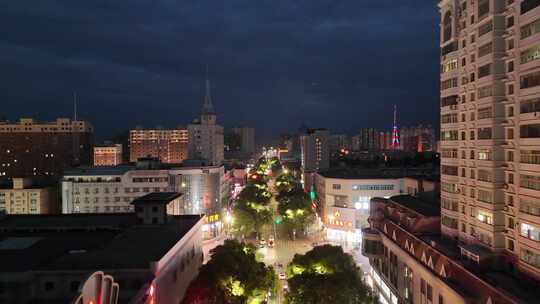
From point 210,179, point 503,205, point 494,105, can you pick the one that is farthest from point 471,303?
point 210,179

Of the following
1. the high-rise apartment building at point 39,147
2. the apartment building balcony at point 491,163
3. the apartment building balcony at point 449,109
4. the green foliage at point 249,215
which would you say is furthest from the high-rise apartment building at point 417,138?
the apartment building balcony at point 491,163

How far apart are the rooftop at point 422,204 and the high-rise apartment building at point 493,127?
3.05m

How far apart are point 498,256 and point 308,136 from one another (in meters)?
89.8

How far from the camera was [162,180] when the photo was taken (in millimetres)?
58125

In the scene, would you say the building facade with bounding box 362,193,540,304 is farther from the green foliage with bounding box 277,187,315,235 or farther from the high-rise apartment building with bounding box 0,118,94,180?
the high-rise apartment building with bounding box 0,118,94,180

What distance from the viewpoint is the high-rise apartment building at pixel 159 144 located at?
13450cm

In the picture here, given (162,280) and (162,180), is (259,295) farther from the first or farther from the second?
(162,180)

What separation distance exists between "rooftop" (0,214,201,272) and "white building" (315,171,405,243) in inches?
1011

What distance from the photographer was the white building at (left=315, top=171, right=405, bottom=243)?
57344 mm

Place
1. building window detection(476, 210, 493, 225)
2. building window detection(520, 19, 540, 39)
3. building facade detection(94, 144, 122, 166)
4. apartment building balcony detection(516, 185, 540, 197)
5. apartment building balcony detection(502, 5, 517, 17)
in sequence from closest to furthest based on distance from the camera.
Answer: building window detection(520, 19, 540, 39), apartment building balcony detection(516, 185, 540, 197), apartment building balcony detection(502, 5, 517, 17), building window detection(476, 210, 493, 225), building facade detection(94, 144, 122, 166)

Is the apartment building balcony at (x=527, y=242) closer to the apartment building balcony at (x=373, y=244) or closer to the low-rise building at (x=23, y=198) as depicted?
the apartment building balcony at (x=373, y=244)

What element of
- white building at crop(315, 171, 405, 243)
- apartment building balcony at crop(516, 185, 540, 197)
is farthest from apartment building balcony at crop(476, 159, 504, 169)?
white building at crop(315, 171, 405, 243)

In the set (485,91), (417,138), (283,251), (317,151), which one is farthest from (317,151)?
(485,91)

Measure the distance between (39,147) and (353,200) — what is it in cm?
9013
